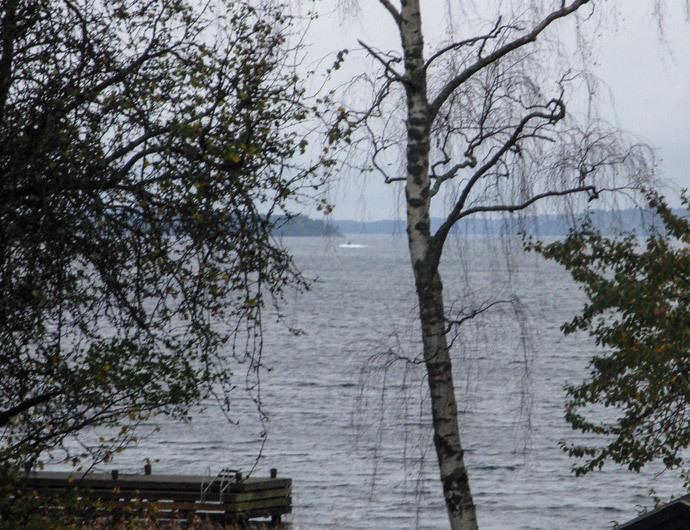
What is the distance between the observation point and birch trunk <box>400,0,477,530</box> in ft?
26.8

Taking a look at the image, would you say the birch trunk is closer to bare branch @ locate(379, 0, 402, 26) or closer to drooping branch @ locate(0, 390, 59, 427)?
bare branch @ locate(379, 0, 402, 26)

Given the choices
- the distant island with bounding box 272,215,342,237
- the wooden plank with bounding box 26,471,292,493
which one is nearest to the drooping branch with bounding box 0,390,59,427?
the distant island with bounding box 272,215,342,237

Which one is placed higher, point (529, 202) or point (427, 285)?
point (529, 202)

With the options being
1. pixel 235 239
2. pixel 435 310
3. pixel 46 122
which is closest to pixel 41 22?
pixel 46 122

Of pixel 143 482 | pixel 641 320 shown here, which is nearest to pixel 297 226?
pixel 641 320

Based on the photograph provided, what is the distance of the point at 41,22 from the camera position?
23.5ft

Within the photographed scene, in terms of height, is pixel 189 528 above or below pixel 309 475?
above

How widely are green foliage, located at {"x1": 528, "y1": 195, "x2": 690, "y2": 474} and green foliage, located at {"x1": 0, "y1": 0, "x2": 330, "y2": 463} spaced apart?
152 inches

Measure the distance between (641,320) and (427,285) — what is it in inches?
126

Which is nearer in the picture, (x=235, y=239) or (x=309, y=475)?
(x=235, y=239)

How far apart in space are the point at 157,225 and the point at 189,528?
11.1 metres

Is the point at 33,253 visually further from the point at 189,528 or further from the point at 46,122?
the point at 189,528

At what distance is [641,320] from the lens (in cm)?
1002

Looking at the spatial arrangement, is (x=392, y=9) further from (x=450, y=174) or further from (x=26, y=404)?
(x=26, y=404)
